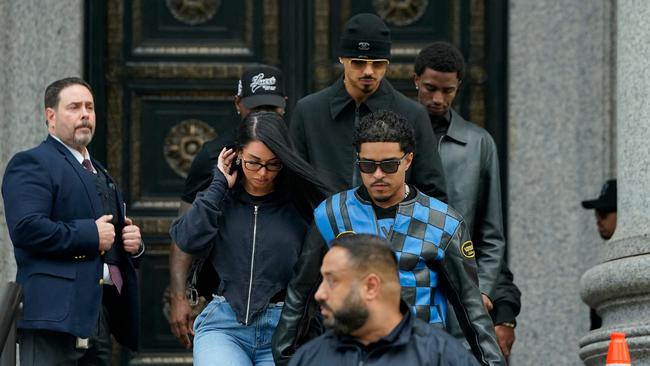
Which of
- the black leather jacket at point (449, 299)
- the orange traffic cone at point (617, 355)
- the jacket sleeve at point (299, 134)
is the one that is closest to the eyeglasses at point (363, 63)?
the jacket sleeve at point (299, 134)

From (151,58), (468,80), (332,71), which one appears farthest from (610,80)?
(151,58)

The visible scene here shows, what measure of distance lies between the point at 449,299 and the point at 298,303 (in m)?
0.69

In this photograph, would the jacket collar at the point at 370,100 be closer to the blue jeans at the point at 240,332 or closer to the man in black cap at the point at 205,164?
the man in black cap at the point at 205,164

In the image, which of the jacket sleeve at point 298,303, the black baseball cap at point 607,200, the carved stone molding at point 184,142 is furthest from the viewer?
the carved stone molding at point 184,142

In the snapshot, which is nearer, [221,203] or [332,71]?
[221,203]

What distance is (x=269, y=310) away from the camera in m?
9.10

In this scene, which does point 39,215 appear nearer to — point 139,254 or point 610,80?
point 139,254

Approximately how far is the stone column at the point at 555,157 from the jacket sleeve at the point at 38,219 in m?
3.97

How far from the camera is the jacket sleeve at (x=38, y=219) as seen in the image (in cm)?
936

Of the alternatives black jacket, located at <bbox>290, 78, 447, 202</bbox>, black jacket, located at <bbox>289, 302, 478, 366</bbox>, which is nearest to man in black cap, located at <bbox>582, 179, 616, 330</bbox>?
black jacket, located at <bbox>290, 78, 447, 202</bbox>

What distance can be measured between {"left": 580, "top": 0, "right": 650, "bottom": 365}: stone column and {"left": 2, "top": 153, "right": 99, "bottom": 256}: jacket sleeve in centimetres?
286

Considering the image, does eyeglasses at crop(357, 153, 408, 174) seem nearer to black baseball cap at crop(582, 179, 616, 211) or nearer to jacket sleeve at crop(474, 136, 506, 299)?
jacket sleeve at crop(474, 136, 506, 299)

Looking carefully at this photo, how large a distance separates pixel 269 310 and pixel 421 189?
97 cm

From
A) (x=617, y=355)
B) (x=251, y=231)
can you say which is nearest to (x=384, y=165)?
(x=251, y=231)
